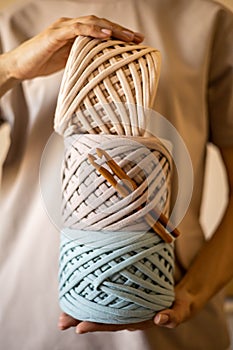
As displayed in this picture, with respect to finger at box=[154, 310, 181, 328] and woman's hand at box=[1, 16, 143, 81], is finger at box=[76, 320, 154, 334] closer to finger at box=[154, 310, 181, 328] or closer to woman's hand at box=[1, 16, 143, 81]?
finger at box=[154, 310, 181, 328]

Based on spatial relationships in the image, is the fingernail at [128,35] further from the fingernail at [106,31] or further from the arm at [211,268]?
the arm at [211,268]

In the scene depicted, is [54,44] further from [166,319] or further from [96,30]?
[166,319]

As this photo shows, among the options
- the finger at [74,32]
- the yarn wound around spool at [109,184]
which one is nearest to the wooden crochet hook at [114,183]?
the yarn wound around spool at [109,184]

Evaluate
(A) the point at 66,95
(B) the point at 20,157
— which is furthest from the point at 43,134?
(A) the point at 66,95

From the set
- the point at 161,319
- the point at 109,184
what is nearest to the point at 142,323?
the point at 161,319

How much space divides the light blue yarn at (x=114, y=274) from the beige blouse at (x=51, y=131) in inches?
5.3

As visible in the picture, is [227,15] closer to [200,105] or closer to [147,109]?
[200,105]

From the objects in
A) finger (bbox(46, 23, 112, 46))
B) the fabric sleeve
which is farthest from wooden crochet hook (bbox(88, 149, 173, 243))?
the fabric sleeve

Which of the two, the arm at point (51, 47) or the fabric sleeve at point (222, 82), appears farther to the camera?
the fabric sleeve at point (222, 82)

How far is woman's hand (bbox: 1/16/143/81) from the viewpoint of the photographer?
0.44m

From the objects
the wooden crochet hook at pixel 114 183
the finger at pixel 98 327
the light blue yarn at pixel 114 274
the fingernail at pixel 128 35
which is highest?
the fingernail at pixel 128 35

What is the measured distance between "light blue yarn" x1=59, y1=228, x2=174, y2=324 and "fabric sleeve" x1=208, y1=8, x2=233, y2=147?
23 centimetres

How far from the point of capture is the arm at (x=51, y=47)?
1.45 feet

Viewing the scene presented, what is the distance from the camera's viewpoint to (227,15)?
23.2 inches
